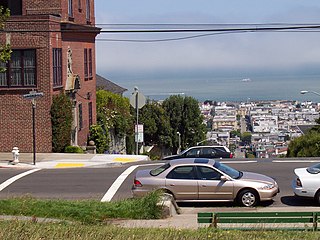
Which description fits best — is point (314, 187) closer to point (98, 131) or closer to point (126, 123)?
point (98, 131)

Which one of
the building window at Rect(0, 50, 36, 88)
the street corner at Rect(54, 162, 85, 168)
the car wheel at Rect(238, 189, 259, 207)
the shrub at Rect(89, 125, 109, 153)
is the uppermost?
the building window at Rect(0, 50, 36, 88)

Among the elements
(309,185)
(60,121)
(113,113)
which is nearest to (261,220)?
(309,185)

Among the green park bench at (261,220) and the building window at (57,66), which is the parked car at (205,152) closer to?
the building window at (57,66)

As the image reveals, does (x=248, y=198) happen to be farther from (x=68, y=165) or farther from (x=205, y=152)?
(x=68, y=165)

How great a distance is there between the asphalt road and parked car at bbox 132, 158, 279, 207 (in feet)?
1.63

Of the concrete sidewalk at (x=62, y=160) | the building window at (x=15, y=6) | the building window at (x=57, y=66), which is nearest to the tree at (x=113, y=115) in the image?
the building window at (x=57, y=66)

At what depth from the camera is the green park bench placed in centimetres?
1239

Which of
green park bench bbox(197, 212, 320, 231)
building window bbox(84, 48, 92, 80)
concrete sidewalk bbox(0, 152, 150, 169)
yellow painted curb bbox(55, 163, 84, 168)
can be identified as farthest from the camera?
building window bbox(84, 48, 92, 80)

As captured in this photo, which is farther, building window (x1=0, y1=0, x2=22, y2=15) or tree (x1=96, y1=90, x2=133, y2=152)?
tree (x1=96, y1=90, x2=133, y2=152)

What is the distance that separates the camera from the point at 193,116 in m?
67.6

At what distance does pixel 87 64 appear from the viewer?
42.6 metres

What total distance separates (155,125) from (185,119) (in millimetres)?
3804

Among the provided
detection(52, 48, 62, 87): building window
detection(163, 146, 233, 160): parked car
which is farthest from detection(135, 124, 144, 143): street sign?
detection(163, 146, 233, 160): parked car

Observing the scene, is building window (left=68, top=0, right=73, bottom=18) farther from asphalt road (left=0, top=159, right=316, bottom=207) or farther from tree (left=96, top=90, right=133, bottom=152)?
asphalt road (left=0, top=159, right=316, bottom=207)
